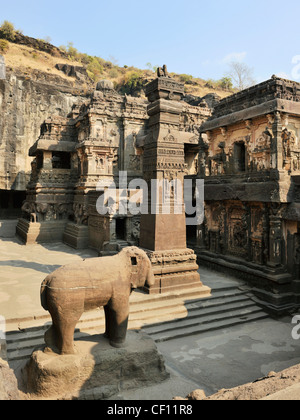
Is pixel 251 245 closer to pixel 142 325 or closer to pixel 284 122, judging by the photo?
pixel 284 122

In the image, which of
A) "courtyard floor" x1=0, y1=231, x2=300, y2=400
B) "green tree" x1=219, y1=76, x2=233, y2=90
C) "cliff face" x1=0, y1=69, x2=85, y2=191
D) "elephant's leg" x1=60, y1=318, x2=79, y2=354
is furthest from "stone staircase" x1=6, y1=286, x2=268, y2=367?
"green tree" x1=219, y1=76, x2=233, y2=90

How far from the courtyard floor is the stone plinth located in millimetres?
202

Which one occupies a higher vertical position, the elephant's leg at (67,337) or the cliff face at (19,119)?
the cliff face at (19,119)

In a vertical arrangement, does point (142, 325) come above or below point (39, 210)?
below

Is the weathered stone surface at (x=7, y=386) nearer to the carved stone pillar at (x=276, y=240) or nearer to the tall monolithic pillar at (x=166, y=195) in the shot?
the tall monolithic pillar at (x=166, y=195)

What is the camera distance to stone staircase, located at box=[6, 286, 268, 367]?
6156 millimetres

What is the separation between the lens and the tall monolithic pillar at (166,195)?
8703mm

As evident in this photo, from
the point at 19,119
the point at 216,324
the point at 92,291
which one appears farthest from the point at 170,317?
the point at 19,119

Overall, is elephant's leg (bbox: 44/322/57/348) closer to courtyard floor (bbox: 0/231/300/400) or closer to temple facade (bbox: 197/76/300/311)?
courtyard floor (bbox: 0/231/300/400)

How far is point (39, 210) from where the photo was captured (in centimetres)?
1755

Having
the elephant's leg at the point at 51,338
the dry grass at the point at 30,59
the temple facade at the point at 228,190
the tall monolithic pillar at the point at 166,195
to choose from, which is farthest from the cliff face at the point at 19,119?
the elephant's leg at the point at 51,338

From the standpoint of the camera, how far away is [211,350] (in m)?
6.64
